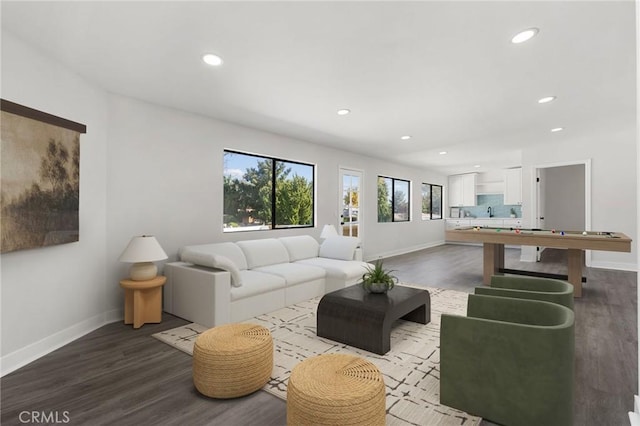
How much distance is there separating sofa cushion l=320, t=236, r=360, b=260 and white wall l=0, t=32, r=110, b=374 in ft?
9.58

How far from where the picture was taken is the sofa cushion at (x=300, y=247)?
4794 mm

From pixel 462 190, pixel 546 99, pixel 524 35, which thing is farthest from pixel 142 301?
pixel 462 190

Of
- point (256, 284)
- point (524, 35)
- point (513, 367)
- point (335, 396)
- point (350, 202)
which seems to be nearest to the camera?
point (335, 396)

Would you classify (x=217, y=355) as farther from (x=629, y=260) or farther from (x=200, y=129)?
(x=629, y=260)

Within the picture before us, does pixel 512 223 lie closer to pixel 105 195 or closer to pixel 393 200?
pixel 393 200

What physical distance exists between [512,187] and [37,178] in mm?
10605

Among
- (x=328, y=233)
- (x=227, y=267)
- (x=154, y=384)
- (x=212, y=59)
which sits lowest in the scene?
(x=154, y=384)

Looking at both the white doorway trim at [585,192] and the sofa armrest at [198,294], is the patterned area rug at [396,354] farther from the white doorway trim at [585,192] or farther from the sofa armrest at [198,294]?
the white doorway trim at [585,192]

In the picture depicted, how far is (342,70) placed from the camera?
2900 millimetres

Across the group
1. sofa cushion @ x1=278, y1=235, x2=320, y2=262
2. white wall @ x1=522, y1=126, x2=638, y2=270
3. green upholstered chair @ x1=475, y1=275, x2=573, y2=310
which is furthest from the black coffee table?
white wall @ x1=522, y1=126, x2=638, y2=270

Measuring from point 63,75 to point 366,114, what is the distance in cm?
329

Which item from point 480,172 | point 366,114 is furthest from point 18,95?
point 480,172

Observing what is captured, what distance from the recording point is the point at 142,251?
3.12 m

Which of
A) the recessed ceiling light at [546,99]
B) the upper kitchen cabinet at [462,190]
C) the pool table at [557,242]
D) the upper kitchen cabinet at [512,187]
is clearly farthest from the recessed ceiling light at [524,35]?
the upper kitchen cabinet at [462,190]
